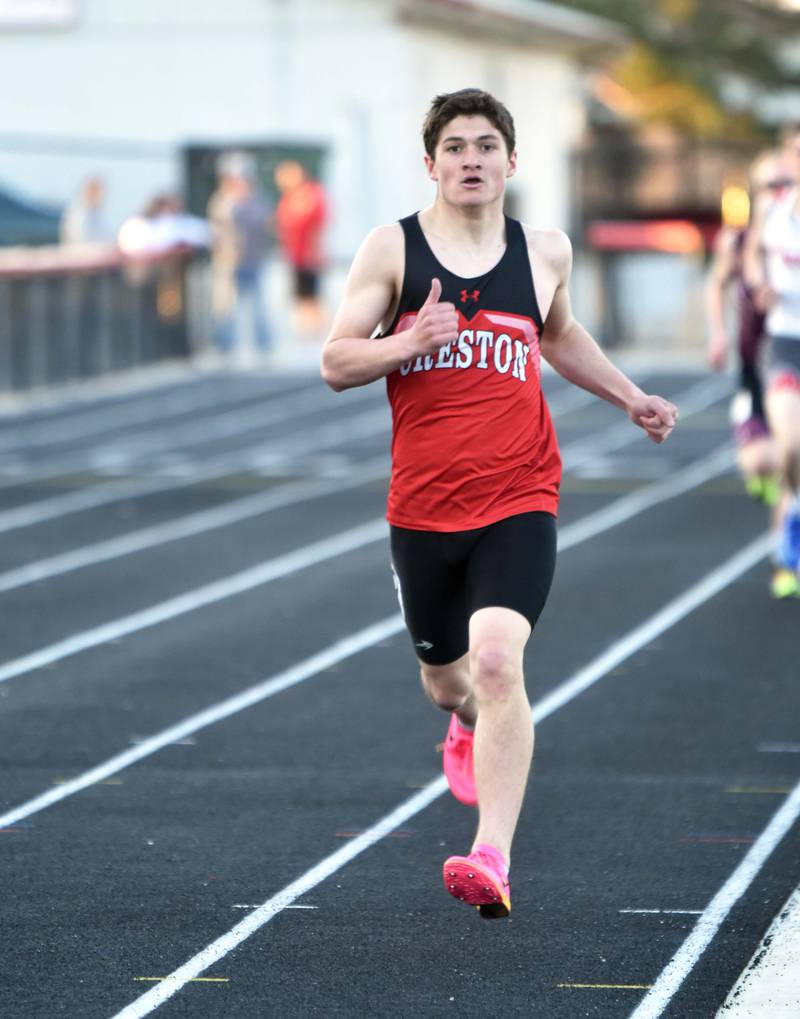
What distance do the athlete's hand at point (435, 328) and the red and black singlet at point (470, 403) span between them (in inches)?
10.7

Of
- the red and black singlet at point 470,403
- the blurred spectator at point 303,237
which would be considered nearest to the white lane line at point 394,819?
the red and black singlet at point 470,403

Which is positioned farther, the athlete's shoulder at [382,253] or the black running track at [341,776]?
the athlete's shoulder at [382,253]

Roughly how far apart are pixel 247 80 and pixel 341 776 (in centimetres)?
2736

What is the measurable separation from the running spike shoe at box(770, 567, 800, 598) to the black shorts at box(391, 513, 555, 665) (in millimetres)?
5331

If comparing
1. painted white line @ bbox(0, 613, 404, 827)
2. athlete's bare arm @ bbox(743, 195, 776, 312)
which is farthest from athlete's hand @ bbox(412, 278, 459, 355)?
athlete's bare arm @ bbox(743, 195, 776, 312)

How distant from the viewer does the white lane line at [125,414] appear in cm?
2017

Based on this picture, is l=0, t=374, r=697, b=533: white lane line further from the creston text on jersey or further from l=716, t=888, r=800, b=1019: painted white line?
l=716, t=888, r=800, b=1019: painted white line

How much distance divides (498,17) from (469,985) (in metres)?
31.3

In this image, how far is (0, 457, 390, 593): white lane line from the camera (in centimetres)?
1267

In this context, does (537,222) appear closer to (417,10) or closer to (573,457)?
(417,10)

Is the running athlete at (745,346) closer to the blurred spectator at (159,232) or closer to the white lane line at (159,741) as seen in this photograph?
the white lane line at (159,741)

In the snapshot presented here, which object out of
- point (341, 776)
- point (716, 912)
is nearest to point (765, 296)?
point (341, 776)

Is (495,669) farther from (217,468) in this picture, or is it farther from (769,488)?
(217,468)

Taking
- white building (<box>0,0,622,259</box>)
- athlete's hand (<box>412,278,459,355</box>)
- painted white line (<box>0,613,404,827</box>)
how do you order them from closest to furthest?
athlete's hand (<box>412,278,459,355</box>) < painted white line (<box>0,613,404,827</box>) < white building (<box>0,0,622,259</box>)
